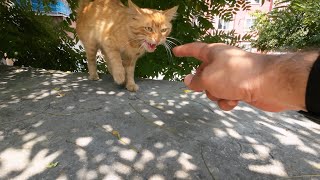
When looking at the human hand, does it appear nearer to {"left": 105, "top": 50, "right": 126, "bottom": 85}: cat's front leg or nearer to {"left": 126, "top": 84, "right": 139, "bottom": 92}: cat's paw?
{"left": 105, "top": 50, "right": 126, "bottom": 85}: cat's front leg

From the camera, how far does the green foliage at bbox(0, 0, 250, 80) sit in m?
5.31

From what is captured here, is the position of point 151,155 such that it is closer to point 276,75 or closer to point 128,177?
point 128,177

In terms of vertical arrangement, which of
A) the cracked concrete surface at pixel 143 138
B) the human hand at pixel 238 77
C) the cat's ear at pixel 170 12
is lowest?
the cracked concrete surface at pixel 143 138

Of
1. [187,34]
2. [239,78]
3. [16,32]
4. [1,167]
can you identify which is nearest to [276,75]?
[239,78]

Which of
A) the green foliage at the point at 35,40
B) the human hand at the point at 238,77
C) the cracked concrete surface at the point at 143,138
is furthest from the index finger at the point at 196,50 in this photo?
the green foliage at the point at 35,40

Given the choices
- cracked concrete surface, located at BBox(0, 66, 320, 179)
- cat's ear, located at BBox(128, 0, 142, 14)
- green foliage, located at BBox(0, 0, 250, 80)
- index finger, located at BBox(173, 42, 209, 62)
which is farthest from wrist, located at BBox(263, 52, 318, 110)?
green foliage, located at BBox(0, 0, 250, 80)

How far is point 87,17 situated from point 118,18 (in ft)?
2.26

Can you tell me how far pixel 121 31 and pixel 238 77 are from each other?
3.07 meters

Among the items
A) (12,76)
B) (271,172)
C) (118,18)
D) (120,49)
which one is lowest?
(271,172)

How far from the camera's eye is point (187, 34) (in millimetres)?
5363

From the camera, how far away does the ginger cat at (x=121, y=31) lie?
4070 millimetres

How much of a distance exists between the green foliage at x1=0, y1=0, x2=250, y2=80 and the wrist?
11.8ft

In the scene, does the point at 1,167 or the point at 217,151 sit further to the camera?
the point at 217,151

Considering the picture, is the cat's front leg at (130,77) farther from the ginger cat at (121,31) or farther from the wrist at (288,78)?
the wrist at (288,78)
